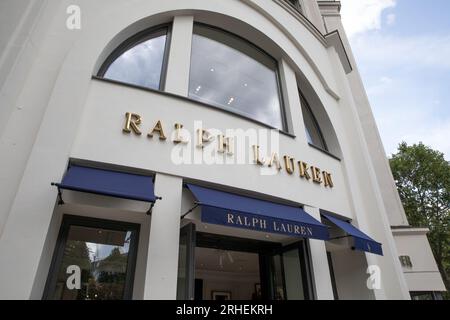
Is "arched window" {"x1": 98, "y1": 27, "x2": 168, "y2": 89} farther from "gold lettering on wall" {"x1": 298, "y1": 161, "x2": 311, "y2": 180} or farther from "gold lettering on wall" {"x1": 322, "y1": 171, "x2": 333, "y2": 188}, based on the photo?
"gold lettering on wall" {"x1": 322, "y1": 171, "x2": 333, "y2": 188}

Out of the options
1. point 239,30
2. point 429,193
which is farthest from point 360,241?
point 429,193

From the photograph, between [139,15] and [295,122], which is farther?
[295,122]

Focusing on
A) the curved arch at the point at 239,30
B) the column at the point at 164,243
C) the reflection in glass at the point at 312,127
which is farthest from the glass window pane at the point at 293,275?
the curved arch at the point at 239,30

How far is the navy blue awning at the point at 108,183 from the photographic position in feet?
12.4

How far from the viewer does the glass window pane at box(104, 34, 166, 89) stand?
19.2 feet

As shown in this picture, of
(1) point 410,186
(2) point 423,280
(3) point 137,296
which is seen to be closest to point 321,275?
(3) point 137,296

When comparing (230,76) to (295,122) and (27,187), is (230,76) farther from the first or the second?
(27,187)

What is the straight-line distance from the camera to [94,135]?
459 centimetres

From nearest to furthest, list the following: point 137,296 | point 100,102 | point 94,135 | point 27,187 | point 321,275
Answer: point 27,187, point 137,296, point 94,135, point 100,102, point 321,275

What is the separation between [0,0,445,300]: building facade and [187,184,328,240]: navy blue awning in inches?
1.3

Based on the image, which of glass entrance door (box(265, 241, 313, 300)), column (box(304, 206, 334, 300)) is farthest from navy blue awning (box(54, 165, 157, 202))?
column (box(304, 206, 334, 300))

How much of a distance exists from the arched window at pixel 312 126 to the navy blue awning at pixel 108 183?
19.7 feet

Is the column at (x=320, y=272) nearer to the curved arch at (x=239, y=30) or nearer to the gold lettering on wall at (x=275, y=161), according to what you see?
the gold lettering on wall at (x=275, y=161)

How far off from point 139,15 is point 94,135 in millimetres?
3201
